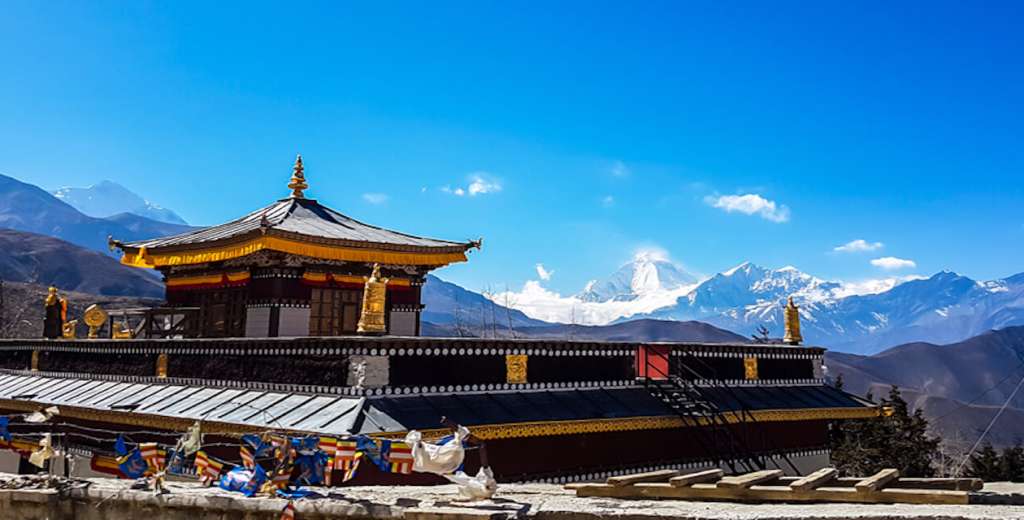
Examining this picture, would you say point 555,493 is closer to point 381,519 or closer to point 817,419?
point 381,519

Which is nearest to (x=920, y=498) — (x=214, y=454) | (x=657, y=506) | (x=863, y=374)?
(x=657, y=506)

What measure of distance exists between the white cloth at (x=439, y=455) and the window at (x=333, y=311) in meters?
10.2

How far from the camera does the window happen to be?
16812 millimetres

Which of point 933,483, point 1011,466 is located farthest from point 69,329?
point 1011,466

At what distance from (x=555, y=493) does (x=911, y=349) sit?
14384 centimetres

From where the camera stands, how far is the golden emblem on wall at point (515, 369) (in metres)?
12.1

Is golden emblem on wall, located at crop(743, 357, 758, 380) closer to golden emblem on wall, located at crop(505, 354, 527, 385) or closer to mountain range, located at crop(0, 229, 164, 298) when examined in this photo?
golden emblem on wall, located at crop(505, 354, 527, 385)

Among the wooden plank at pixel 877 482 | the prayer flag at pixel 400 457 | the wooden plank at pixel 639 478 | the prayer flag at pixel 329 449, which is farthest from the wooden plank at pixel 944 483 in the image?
the prayer flag at pixel 329 449

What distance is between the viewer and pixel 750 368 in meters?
15.9

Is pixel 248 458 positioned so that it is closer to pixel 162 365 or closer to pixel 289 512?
pixel 289 512

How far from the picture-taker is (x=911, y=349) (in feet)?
434

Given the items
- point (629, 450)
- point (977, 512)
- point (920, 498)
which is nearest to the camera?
point (977, 512)

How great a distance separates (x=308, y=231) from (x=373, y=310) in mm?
6089

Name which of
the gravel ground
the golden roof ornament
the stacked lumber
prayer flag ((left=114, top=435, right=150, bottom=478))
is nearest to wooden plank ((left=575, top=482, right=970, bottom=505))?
the stacked lumber
